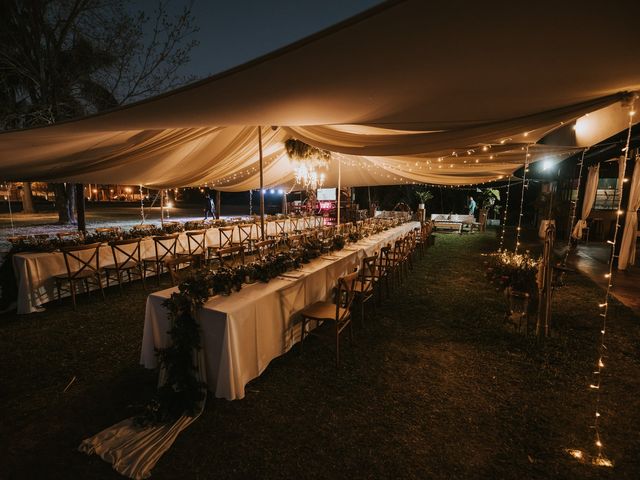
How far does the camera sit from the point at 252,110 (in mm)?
2570

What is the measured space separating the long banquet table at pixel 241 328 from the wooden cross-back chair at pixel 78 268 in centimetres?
246

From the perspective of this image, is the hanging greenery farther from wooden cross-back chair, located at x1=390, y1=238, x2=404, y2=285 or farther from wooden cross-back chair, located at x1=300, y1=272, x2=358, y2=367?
wooden cross-back chair, located at x1=300, y1=272, x2=358, y2=367

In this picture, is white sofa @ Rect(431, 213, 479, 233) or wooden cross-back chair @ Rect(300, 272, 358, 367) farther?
white sofa @ Rect(431, 213, 479, 233)

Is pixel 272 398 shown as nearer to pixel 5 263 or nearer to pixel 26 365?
pixel 26 365

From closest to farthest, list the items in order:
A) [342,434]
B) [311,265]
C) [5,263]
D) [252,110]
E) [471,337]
A: [342,434]
[252,110]
[471,337]
[311,265]
[5,263]

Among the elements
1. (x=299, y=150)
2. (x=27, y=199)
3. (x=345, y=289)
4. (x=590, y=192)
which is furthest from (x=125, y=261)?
(x=27, y=199)

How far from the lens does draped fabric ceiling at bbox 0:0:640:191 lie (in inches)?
50.3

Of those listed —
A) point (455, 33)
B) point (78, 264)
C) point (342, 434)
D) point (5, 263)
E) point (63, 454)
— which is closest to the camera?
point (455, 33)

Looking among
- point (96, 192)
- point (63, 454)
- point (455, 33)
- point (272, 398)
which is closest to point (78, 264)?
A: point (63, 454)

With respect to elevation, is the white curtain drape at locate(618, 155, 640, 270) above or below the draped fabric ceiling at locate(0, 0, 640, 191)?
below

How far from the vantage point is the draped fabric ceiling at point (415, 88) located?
128 centimetres

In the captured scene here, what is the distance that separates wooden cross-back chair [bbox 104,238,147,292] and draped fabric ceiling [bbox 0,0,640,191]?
4.73ft

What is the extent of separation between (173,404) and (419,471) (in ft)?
5.84

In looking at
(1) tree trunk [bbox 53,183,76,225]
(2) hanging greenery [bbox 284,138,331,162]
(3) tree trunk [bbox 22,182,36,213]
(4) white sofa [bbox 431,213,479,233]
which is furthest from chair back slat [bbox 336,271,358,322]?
(3) tree trunk [bbox 22,182,36,213]
